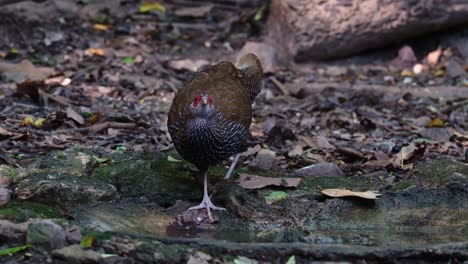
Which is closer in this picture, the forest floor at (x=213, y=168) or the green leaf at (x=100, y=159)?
the forest floor at (x=213, y=168)

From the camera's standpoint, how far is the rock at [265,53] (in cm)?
912

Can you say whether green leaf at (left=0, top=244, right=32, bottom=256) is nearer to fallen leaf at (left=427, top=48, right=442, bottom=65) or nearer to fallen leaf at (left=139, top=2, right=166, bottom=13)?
fallen leaf at (left=427, top=48, right=442, bottom=65)

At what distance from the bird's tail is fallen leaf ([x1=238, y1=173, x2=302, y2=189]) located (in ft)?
2.78

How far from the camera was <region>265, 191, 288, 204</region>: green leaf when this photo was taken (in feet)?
14.8

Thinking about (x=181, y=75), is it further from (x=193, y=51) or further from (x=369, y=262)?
(x=369, y=262)

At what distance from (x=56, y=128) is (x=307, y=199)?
248 centimetres

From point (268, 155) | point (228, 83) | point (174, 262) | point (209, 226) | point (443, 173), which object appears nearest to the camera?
point (174, 262)

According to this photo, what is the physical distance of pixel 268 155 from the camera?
5.78m

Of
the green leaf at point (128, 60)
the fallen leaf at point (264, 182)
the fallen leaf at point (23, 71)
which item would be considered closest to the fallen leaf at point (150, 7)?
the green leaf at point (128, 60)

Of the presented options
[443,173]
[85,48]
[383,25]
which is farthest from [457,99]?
[85,48]

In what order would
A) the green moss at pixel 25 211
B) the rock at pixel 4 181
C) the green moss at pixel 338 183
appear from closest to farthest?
the green moss at pixel 25 211
the rock at pixel 4 181
the green moss at pixel 338 183

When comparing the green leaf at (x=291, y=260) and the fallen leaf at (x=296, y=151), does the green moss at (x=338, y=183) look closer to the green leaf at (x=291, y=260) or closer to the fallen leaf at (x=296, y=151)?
the fallen leaf at (x=296, y=151)

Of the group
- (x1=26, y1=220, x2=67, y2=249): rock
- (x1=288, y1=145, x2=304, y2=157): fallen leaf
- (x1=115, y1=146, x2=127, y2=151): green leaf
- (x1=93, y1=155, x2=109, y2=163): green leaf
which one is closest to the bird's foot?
(x1=93, y1=155, x2=109, y2=163): green leaf

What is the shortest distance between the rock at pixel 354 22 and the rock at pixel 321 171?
12.8 feet
